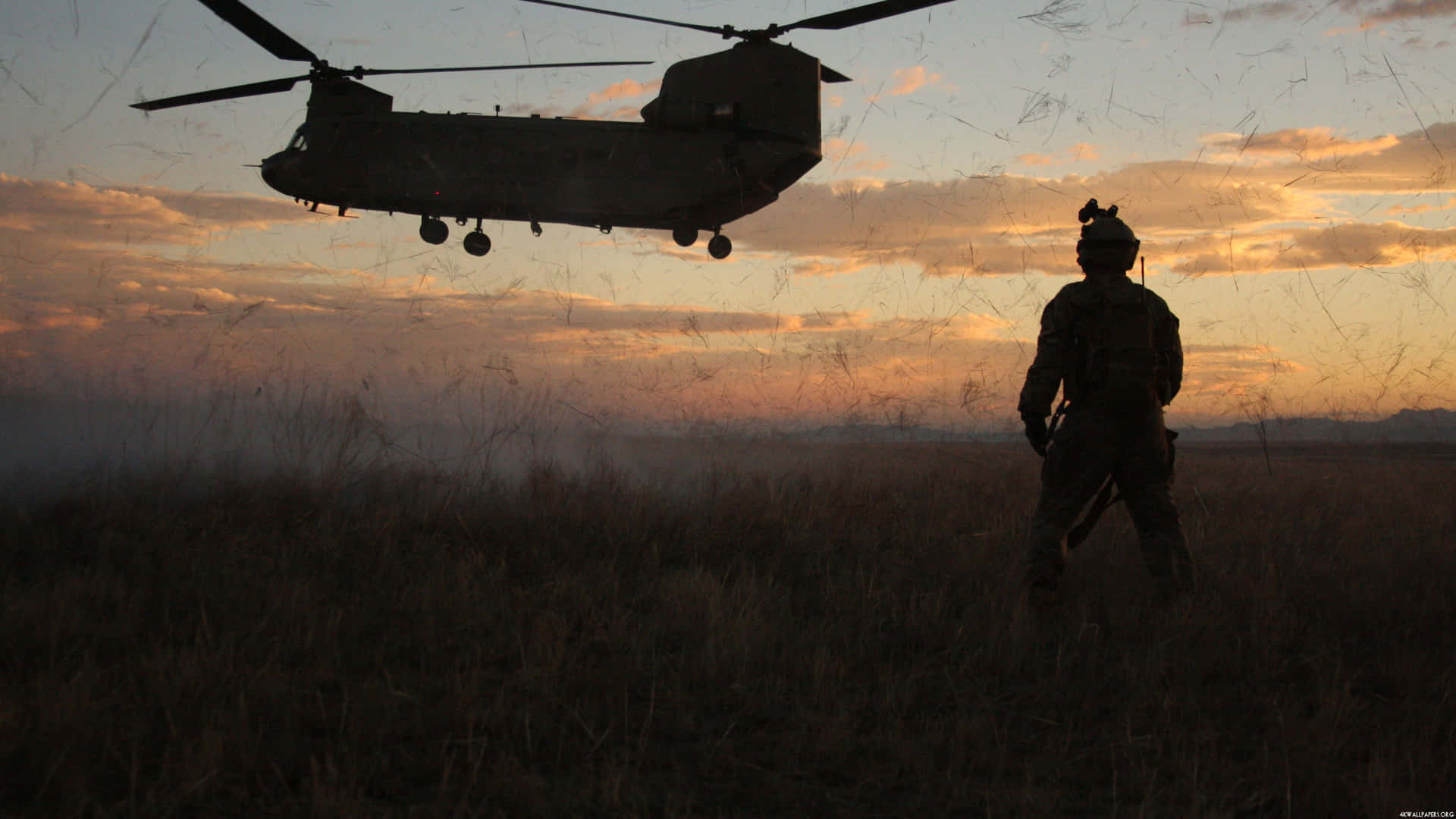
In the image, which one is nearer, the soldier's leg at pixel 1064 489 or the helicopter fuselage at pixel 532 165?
the soldier's leg at pixel 1064 489

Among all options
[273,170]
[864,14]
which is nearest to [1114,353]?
[864,14]

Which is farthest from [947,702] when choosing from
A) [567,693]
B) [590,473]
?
[590,473]

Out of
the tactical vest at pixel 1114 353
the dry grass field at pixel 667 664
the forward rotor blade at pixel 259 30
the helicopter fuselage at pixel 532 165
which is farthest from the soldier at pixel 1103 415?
the forward rotor blade at pixel 259 30

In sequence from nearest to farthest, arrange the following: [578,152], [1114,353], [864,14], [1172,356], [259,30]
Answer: [1114,353] → [1172,356] → [864,14] → [259,30] → [578,152]

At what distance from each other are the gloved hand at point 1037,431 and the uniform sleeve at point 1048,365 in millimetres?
32

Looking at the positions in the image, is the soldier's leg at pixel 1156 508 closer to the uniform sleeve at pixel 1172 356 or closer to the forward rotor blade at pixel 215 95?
the uniform sleeve at pixel 1172 356

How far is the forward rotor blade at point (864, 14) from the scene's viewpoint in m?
9.50

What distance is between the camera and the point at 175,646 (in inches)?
172

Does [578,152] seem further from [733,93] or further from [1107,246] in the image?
[1107,246]

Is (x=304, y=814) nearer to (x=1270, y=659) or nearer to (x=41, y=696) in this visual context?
(x=41, y=696)

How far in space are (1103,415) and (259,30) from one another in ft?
33.7

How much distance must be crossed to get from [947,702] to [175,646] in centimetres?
354

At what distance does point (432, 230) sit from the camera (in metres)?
13.3

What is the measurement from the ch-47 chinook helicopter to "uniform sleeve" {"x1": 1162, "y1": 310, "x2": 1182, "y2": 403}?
8.13 metres
